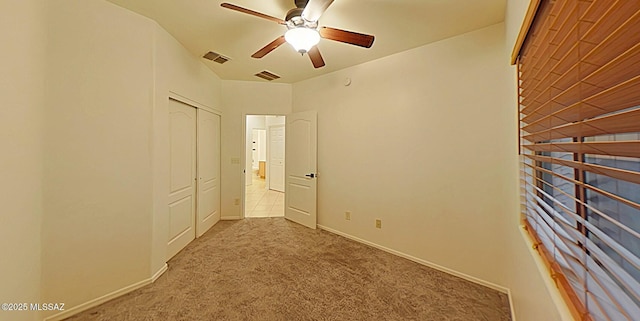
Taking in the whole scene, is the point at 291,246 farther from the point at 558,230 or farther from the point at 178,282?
the point at 558,230

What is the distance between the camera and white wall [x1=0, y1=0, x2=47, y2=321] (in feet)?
4.73

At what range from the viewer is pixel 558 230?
Result: 98 cm

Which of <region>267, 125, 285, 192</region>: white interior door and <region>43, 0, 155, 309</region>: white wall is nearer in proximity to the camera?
<region>43, 0, 155, 309</region>: white wall

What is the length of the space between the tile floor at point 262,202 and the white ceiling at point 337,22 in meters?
3.00

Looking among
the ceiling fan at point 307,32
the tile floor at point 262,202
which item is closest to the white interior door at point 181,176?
the tile floor at point 262,202

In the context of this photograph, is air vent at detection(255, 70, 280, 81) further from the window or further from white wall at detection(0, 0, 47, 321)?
the window

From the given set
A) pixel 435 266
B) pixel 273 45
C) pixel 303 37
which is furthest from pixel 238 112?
pixel 435 266

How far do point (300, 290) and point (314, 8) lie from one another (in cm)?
238

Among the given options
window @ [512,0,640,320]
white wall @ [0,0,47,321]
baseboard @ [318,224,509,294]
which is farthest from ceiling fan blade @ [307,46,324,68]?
baseboard @ [318,224,509,294]

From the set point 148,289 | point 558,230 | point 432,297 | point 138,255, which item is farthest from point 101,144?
point 432,297

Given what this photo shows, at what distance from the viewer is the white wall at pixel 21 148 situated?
1441mm

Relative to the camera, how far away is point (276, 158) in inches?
284

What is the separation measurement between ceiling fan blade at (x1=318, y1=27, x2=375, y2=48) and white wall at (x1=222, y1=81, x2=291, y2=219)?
2.46 meters

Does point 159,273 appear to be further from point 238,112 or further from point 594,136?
point 594,136
